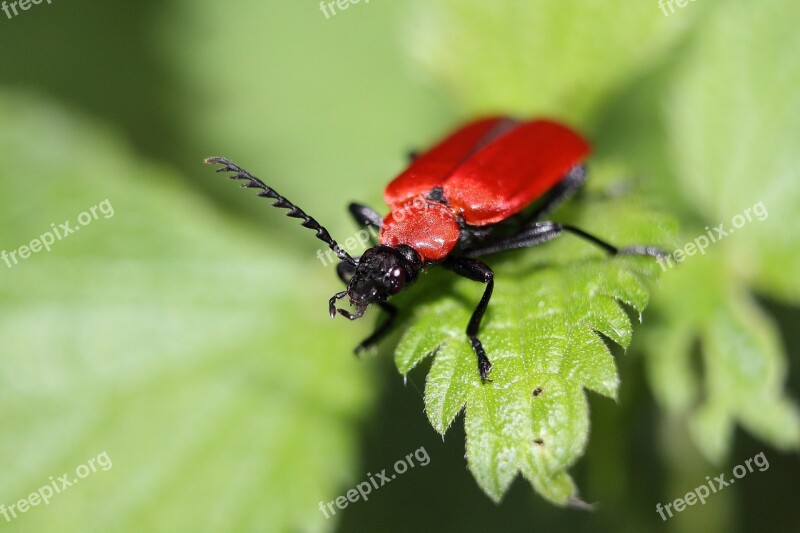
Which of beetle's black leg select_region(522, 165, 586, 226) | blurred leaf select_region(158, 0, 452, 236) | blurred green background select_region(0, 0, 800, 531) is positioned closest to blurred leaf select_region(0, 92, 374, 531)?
blurred green background select_region(0, 0, 800, 531)

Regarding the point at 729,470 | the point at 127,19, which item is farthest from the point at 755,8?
the point at 127,19

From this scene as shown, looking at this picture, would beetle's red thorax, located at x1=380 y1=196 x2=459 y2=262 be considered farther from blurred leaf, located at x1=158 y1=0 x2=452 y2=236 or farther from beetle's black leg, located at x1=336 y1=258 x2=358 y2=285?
blurred leaf, located at x1=158 y1=0 x2=452 y2=236

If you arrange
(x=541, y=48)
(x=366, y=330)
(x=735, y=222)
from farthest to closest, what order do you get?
(x=541, y=48) → (x=366, y=330) → (x=735, y=222)

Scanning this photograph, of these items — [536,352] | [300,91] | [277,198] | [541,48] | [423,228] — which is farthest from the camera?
[300,91]

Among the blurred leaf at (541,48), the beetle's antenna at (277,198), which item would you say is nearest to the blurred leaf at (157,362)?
the beetle's antenna at (277,198)

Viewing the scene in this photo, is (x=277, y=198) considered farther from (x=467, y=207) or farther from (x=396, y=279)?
(x=467, y=207)

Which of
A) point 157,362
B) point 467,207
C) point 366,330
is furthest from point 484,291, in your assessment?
point 157,362
